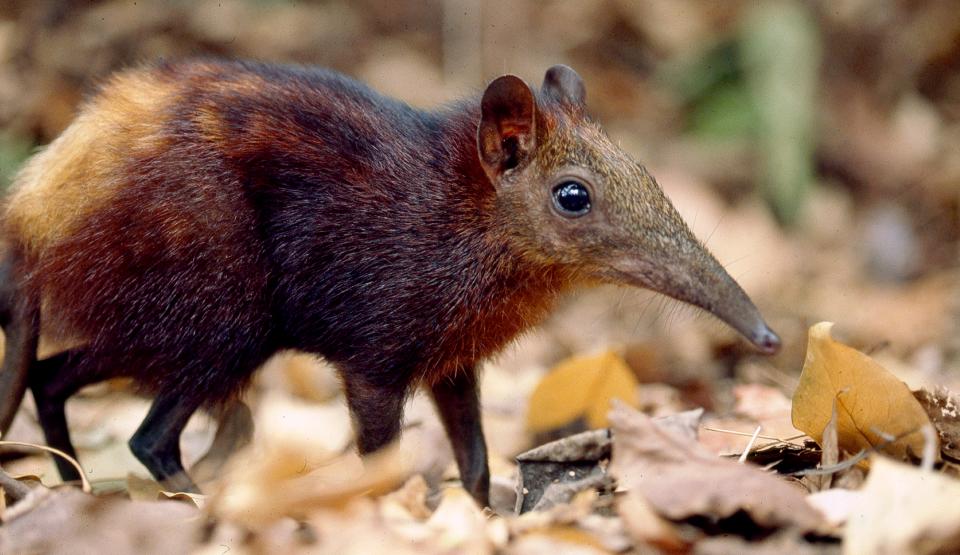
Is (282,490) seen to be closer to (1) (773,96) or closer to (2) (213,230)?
(2) (213,230)

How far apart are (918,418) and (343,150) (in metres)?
2.47

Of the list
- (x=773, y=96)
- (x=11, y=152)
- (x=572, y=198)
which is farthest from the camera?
Result: (x=773, y=96)

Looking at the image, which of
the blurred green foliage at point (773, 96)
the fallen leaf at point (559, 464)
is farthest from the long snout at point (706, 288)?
the blurred green foliage at point (773, 96)

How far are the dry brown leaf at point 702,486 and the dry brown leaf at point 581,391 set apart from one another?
6.69 feet

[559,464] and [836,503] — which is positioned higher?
[836,503]

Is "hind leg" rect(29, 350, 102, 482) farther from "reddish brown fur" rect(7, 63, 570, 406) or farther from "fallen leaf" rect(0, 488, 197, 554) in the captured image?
"fallen leaf" rect(0, 488, 197, 554)

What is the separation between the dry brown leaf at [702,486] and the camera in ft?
11.7

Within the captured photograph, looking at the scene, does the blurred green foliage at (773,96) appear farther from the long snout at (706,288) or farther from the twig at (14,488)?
the twig at (14,488)

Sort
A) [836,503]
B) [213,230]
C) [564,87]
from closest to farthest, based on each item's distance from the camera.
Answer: [836,503] → [213,230] → [564,87]

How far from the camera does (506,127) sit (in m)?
5.02

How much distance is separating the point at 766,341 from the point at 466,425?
5.20 feet

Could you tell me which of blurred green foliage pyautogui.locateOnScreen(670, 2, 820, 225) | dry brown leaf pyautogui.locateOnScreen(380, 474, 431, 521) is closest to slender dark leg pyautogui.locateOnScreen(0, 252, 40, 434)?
dry brown leaf pyautogui.locateOnScreen(380, 474, 431, 521)

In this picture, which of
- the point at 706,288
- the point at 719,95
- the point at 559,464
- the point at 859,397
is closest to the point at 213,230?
the point at 559,464

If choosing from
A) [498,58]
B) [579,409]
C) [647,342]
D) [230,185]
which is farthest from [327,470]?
[498,58]
